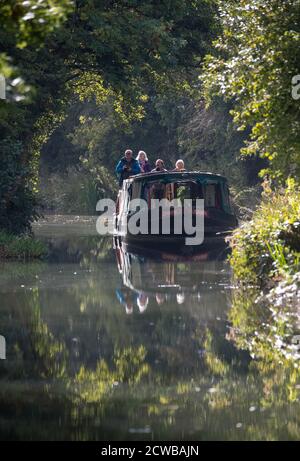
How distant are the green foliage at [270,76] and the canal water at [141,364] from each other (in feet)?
7.68

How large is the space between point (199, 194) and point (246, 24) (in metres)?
13.8

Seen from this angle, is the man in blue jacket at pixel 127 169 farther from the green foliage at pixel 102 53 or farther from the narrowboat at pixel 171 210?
the narrowboat at pixel 171 210

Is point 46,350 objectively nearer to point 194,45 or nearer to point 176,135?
point 194,45

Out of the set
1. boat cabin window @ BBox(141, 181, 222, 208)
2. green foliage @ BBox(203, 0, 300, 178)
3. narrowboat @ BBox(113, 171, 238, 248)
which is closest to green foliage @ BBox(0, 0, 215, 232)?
narrowboat @ BBox(113, 171, 238, 248)

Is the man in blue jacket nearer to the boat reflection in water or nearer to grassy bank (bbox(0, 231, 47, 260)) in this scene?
the boat reflection in water

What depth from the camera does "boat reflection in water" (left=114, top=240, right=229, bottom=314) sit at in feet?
56.7

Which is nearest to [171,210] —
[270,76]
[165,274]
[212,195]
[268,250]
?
[212,195]

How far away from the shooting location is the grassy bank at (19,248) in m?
26.4

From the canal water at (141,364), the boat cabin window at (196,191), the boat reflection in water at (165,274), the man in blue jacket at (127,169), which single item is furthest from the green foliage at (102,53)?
the canal water at (141,364)

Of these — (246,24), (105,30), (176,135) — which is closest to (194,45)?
(105,30)

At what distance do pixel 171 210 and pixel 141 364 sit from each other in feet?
63.2

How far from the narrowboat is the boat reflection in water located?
68 cm
